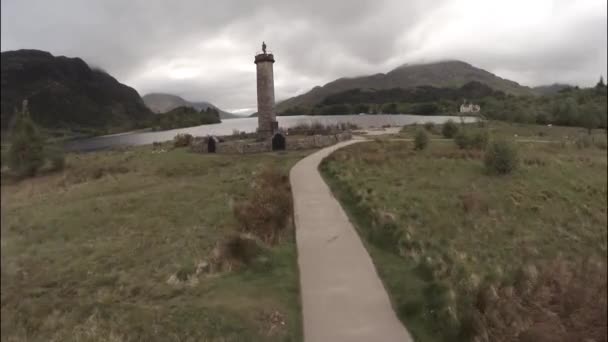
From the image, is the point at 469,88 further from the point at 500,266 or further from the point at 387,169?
the point at 500,266

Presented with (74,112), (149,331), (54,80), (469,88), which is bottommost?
(149,331)

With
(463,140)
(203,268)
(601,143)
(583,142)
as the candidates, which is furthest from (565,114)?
(203,268)

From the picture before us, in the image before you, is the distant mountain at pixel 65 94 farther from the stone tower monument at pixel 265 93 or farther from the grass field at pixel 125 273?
the stone tower monument at pixel 265 93

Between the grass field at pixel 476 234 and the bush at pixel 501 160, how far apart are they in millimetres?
520

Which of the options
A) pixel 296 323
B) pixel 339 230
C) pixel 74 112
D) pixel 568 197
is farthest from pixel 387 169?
pixel 74 112

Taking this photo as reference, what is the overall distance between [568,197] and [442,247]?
13.2m

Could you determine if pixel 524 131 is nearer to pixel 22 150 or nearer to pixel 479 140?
pixel 479 140

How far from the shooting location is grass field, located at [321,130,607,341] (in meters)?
8.26

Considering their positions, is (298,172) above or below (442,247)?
above

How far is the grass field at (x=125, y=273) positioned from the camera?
16.8ft

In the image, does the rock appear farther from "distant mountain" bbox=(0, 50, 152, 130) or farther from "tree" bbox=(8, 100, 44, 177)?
"tree" bbox=(8, 100, 44, 177)

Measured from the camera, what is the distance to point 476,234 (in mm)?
15484

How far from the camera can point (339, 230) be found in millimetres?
12195

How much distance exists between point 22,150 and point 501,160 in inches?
1027
